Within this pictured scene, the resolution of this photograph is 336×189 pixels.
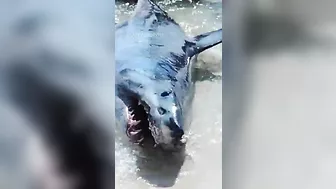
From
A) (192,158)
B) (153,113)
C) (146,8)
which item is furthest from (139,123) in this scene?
(146,8)

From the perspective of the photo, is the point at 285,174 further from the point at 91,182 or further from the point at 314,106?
the point at 91,182

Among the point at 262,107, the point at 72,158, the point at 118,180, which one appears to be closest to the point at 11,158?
the point at 72,158

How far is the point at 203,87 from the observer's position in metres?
1.05

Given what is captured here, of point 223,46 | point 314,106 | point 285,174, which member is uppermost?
point 223,46

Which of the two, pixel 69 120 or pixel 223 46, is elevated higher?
pixel 223 46

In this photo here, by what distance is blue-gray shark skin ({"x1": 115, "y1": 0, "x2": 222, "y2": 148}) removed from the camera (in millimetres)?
1039

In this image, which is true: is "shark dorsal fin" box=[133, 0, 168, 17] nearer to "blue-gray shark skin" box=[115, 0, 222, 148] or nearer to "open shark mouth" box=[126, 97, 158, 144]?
"blue-gray shark skin" box=[115, 0, 222, 148]

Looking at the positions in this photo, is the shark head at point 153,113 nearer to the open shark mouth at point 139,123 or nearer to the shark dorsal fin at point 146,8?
the open shark mouth at point 139,123

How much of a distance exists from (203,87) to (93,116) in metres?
0.25

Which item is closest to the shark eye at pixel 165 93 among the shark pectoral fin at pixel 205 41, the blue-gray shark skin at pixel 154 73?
the blue-gray shark skin at pixel 154 73

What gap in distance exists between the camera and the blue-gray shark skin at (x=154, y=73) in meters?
1.04

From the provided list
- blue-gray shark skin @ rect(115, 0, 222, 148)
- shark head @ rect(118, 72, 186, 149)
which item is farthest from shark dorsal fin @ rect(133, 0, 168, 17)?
shark head @ rect(118, 72, 186, 149)

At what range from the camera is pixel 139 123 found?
3.42 feet

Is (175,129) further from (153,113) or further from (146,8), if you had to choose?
(146,8)
